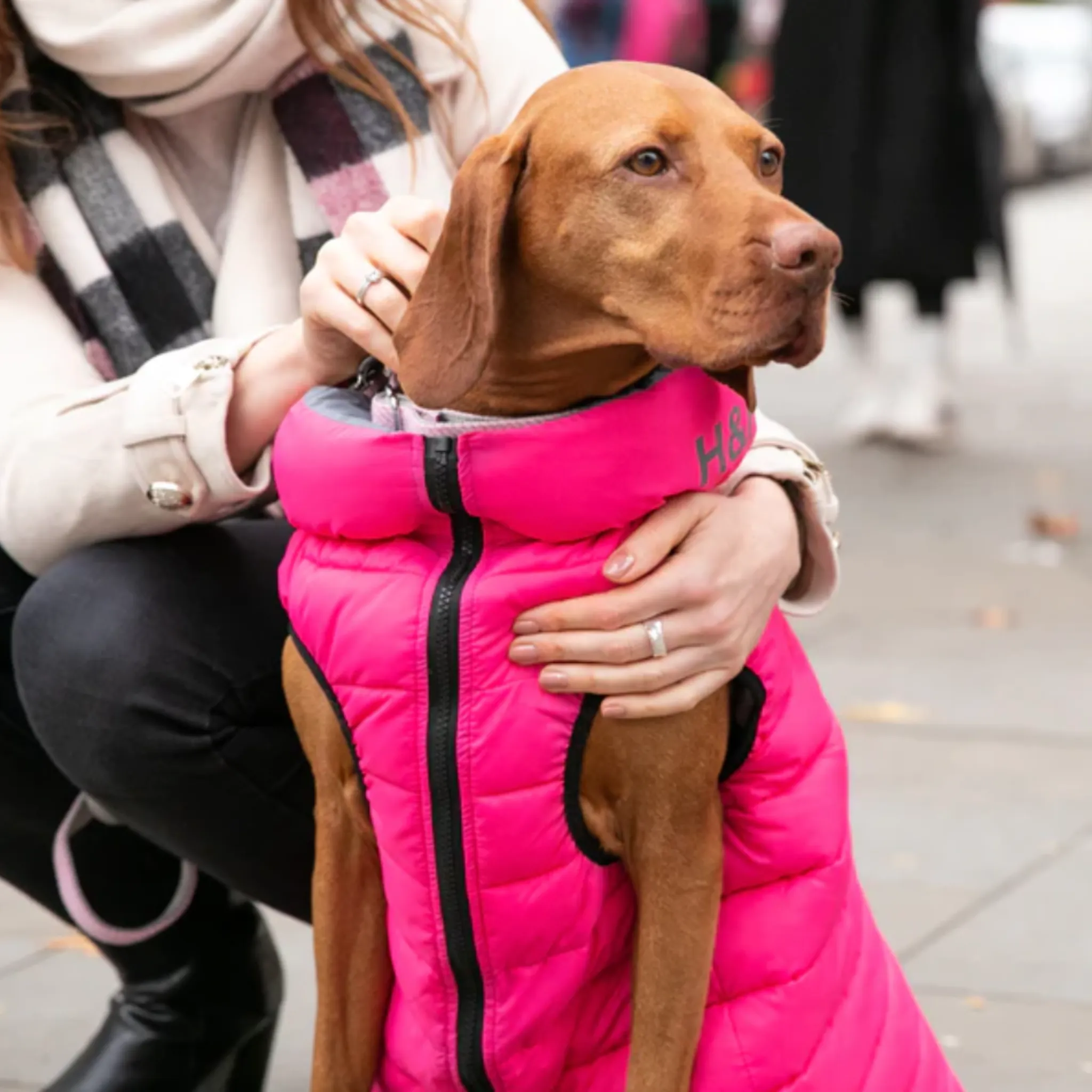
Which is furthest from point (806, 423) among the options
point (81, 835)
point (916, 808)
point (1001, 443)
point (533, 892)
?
point (533, 892)

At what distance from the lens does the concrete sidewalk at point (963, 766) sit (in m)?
3.16

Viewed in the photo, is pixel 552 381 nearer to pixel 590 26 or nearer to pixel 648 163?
pixel 648 163

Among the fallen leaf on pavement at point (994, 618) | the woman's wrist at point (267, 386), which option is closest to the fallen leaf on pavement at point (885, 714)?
the fallen leaf on pavement at point (994, 618)

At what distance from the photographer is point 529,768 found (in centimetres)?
209

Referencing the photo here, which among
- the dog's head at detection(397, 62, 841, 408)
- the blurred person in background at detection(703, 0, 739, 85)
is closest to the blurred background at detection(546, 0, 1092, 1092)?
the blurred person in background at detection(703, 0, 739, 85)

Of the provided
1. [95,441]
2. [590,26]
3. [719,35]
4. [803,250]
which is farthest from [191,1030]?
[590,26]

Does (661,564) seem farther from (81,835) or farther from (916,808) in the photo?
(916,808)

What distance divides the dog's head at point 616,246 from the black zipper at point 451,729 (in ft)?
0.36

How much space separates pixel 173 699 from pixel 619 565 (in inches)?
26.9

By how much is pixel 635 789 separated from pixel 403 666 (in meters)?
0.28

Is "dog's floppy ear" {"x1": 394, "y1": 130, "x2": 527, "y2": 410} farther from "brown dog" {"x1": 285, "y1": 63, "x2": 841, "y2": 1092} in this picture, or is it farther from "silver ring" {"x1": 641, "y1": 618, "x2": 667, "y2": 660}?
"silver ring" {"x1": 641, "y1": 618, "x2": 667, "y2": 660}

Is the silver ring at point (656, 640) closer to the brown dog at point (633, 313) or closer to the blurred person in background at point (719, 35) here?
the brown dog at point (633, 313)

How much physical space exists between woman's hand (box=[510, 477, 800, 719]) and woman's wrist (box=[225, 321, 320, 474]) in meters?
0.45

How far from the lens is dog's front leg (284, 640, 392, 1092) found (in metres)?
2.24
